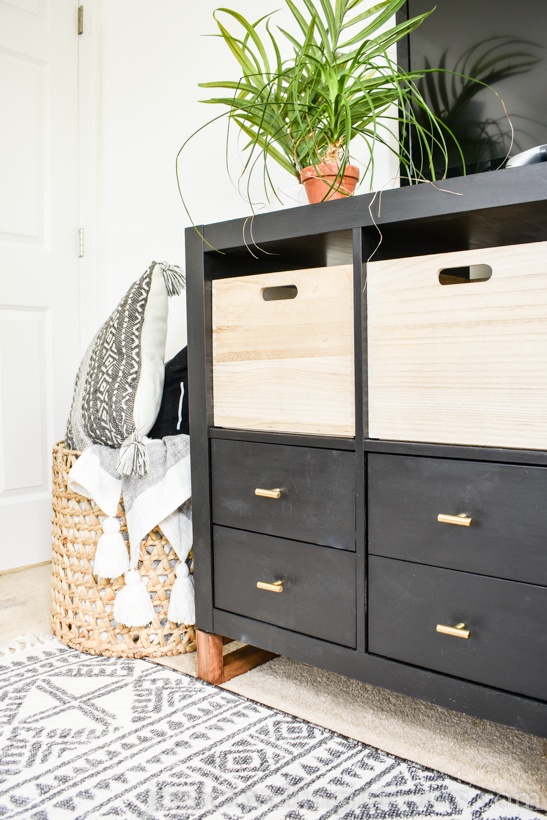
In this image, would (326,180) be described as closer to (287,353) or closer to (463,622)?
(287,353)

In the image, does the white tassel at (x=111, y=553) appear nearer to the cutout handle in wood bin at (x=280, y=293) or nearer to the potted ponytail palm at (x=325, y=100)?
the cutout handle in wood bin at (x=280, y=293)

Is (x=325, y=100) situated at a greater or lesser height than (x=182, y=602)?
greater

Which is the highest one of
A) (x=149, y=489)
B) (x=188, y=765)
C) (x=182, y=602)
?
(x=149, y=489)

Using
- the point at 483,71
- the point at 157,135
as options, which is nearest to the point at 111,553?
the point at 483,71

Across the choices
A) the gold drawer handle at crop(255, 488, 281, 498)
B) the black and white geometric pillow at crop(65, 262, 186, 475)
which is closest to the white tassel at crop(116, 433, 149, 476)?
the black and white geometric pillow at crop(65, 262, 186, 475)

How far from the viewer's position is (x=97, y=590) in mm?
1258

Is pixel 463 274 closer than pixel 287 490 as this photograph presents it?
No

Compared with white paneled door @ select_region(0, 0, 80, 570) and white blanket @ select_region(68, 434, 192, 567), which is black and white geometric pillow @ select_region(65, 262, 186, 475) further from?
white paneled door @ select_region(0, 0, 80, 570)

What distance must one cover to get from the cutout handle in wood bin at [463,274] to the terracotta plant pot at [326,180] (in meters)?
0.22

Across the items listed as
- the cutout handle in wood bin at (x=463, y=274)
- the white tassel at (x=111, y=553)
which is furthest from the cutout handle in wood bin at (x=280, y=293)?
the white tassel at (x=111, y=553)

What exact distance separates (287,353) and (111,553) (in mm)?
531

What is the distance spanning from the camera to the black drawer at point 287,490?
3.15ft

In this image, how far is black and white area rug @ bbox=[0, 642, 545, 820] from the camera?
796 millimetres

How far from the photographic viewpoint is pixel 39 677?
1.17m
